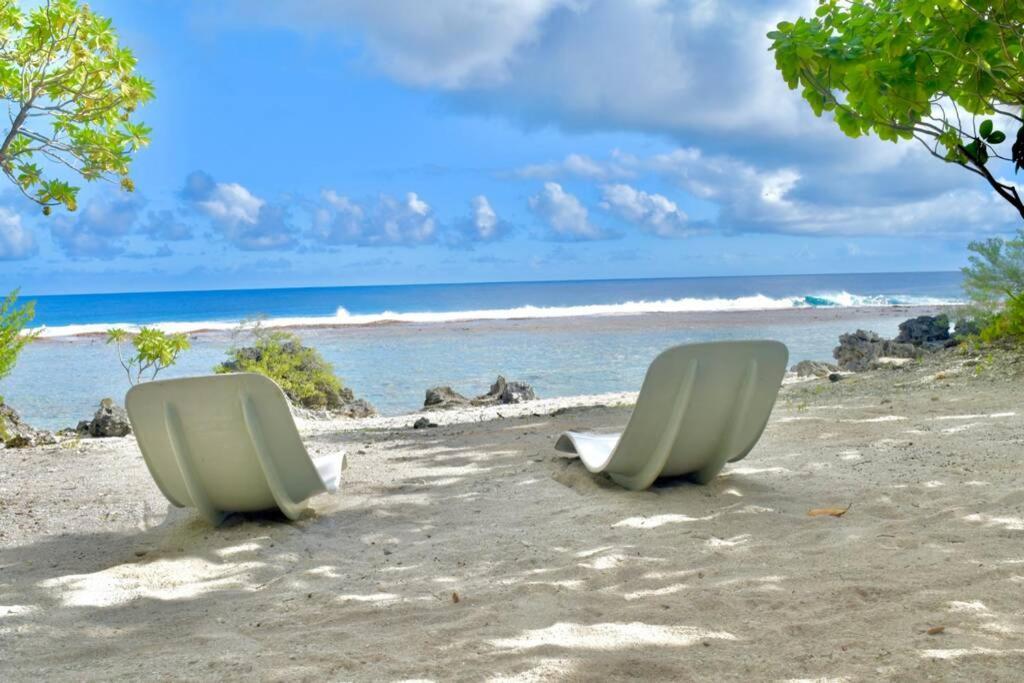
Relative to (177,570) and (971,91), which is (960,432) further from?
(177,570)

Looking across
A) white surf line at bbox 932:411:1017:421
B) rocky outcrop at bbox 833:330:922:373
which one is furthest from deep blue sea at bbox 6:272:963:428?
white surf line at bbox 932:411:1017:421

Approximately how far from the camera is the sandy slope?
9.36ft

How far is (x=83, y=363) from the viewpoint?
20031 millimetres

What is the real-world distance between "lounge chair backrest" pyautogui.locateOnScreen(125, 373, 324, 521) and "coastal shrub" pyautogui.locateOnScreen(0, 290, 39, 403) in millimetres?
3503

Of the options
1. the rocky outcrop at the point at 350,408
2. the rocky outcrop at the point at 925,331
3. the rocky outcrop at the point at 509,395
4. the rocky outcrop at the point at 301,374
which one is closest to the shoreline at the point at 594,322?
the rocky outcrop at the point at 925,331

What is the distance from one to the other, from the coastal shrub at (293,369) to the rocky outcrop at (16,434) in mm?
2743

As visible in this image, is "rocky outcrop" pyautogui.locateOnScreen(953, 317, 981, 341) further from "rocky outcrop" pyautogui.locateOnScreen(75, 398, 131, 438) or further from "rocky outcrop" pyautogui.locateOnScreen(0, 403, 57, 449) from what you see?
"rocky outcrop" pyautogui.locateOnScreen(0, 403, 57, 449)

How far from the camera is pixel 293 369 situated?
456 inches

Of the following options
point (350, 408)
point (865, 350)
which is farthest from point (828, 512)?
point (865, 350)

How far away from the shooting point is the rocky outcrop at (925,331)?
13.9m

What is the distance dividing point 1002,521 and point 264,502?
12.8 feet

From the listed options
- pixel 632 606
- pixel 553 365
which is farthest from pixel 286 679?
pixel 553 365

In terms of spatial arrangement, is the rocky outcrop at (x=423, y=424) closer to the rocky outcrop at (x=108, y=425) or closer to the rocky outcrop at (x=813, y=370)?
the rocky outcrop at (x=108, y=425)

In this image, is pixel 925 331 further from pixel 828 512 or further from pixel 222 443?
pixel 222 443
